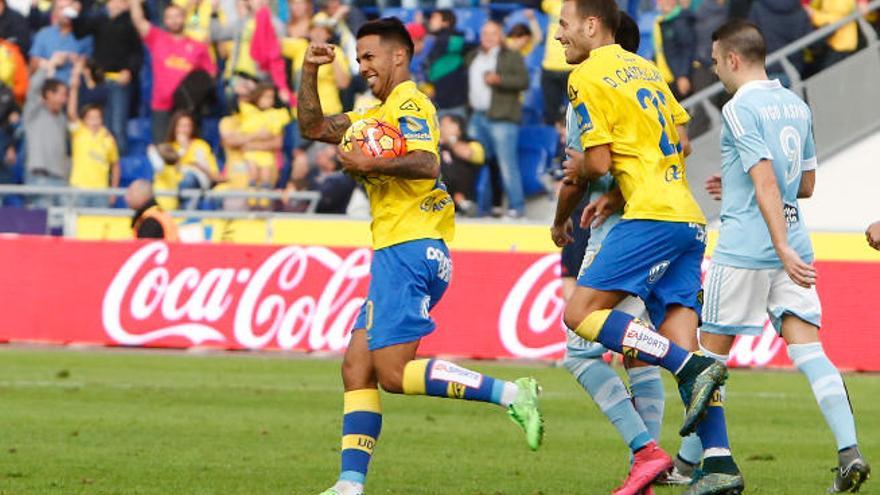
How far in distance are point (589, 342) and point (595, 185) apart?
0.86 m

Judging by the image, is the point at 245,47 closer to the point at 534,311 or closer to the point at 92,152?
the point at 92,152

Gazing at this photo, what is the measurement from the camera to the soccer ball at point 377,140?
27.2 ft

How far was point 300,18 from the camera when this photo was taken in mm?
24250

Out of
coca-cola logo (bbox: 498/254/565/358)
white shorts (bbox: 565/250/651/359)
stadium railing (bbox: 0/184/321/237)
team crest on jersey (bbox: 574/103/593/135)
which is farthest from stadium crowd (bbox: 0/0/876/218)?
team crest on jersey (bbox: 574/103/593/135)

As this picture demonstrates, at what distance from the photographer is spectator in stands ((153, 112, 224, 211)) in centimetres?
2416

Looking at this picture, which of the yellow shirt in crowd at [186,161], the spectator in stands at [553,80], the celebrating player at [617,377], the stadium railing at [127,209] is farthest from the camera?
the yellow shirt in crowd at [186,161]

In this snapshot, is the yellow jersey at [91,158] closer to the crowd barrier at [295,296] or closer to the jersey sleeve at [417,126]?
the crowd barrier at [295,296]

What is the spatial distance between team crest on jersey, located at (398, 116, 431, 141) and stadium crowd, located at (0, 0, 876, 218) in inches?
548

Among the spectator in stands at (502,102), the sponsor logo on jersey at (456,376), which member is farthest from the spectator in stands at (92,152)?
the sponsor logo on jersey at (456,376)

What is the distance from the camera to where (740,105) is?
9.05 metres

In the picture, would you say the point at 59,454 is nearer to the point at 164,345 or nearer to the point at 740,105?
the point at 740,105

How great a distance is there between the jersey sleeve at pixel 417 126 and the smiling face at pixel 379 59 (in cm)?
21

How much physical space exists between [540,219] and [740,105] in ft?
45.5

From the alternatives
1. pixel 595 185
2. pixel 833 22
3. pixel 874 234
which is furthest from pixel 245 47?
pixel 874 234
